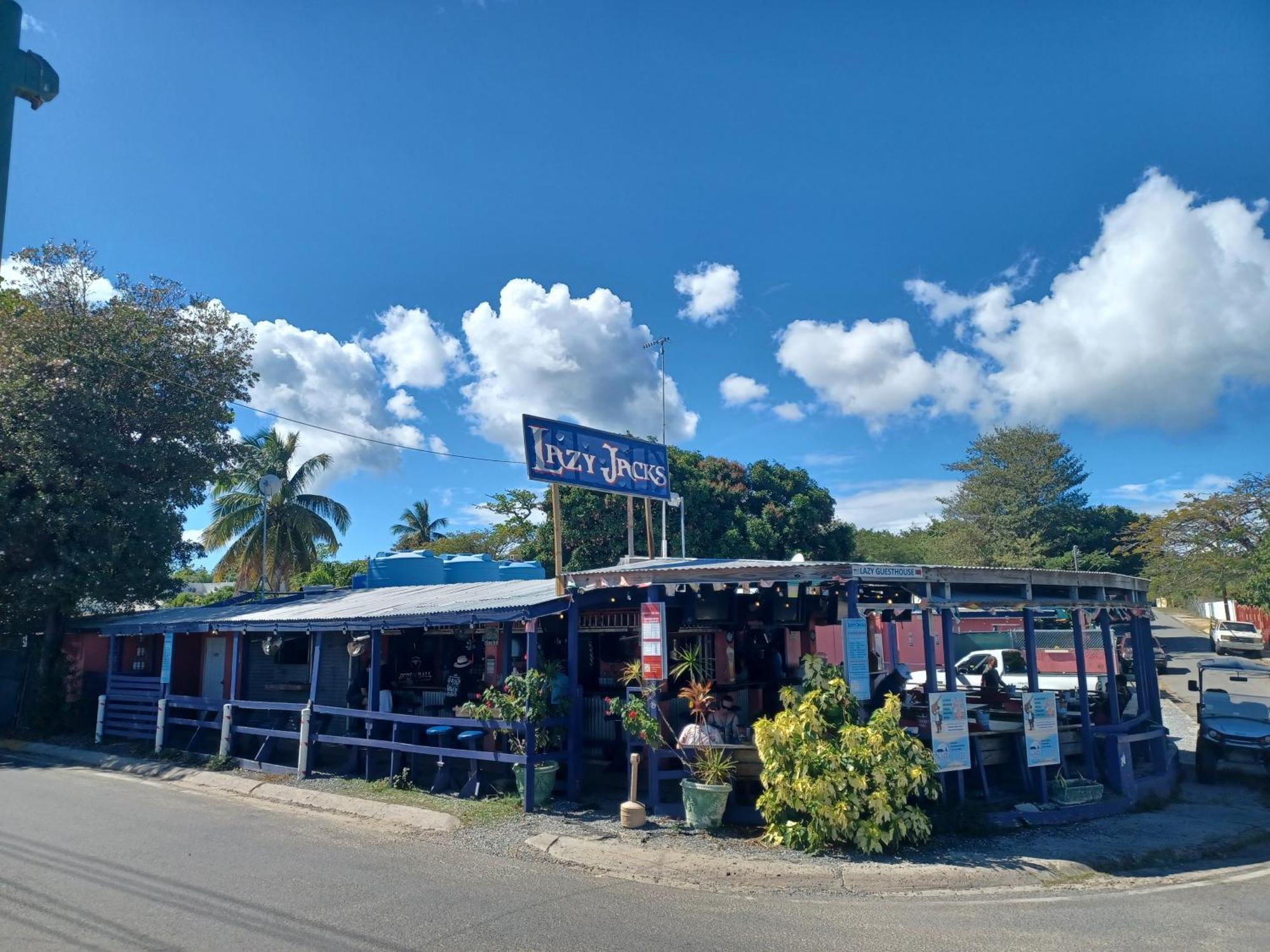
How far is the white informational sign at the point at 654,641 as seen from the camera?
32.6ft

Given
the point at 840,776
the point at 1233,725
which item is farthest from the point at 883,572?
the point at 1233,725

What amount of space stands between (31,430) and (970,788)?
19.6 m

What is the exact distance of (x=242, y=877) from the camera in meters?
7.69

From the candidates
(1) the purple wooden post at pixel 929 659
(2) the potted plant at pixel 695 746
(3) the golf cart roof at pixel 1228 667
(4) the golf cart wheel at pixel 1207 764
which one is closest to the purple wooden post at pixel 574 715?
(2) the potted plant at pixel 695 746

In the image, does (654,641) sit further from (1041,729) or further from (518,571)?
(518,571)

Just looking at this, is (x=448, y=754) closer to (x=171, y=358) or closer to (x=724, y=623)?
(x=724, y=623)

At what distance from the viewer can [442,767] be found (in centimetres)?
1173

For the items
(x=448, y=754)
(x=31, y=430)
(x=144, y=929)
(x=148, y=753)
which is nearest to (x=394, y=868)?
(x=144, y=929)

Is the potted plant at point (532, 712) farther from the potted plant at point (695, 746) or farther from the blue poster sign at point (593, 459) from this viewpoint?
the blue poster sign at point (593, 459)

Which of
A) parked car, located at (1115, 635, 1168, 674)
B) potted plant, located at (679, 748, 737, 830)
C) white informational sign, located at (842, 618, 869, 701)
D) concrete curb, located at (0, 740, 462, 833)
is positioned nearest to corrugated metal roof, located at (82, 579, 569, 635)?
concrete curb, located at (0, 740, 462, 833)

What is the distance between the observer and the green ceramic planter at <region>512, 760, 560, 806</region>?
1051 centimetres

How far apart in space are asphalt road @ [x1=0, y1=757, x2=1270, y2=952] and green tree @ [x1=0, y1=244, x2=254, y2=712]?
426 inches

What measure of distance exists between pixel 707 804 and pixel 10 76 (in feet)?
28.6

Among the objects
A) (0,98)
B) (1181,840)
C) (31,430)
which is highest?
(31,430)
